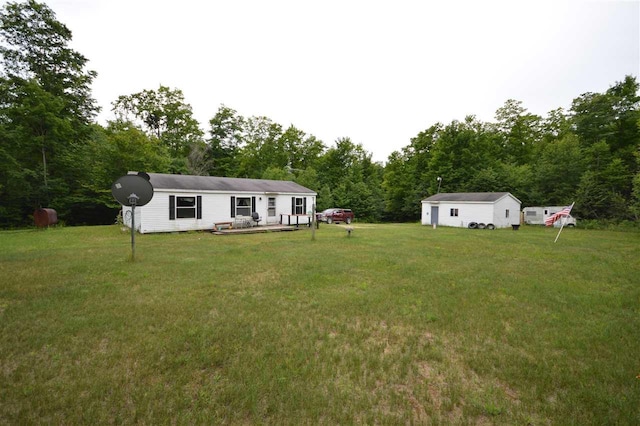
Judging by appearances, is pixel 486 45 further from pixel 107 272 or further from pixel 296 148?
pixel 296 148

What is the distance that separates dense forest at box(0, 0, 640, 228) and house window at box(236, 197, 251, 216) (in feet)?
34.8

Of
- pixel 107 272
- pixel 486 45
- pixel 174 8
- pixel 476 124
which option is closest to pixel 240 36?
pixel 174 8

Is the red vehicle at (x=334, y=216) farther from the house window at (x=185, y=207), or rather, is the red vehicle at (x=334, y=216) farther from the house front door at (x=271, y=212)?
the house window at (x=185, y=207)

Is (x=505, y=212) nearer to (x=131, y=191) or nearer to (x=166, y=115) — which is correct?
(x=131, y=191)

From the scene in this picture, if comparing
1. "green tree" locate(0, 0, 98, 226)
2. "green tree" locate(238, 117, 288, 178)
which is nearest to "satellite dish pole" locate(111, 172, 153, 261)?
"green tree" locate(0, 0, 98, 226)

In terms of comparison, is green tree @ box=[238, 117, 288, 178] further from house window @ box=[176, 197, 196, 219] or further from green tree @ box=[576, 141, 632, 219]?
green tree @ box=[576, 141, 632, 219]

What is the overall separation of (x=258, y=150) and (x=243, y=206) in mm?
22025

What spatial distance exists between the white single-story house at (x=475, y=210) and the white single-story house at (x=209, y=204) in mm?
13262

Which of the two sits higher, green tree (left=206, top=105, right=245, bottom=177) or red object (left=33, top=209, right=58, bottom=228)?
green tree (left=206, top=105, right=245, bottom=177)

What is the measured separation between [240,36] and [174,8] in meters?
4.22

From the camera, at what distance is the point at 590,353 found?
3.85 meters

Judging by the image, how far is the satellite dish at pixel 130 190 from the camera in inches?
359

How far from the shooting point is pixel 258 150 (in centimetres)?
3919

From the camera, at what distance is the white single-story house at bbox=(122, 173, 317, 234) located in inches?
616
